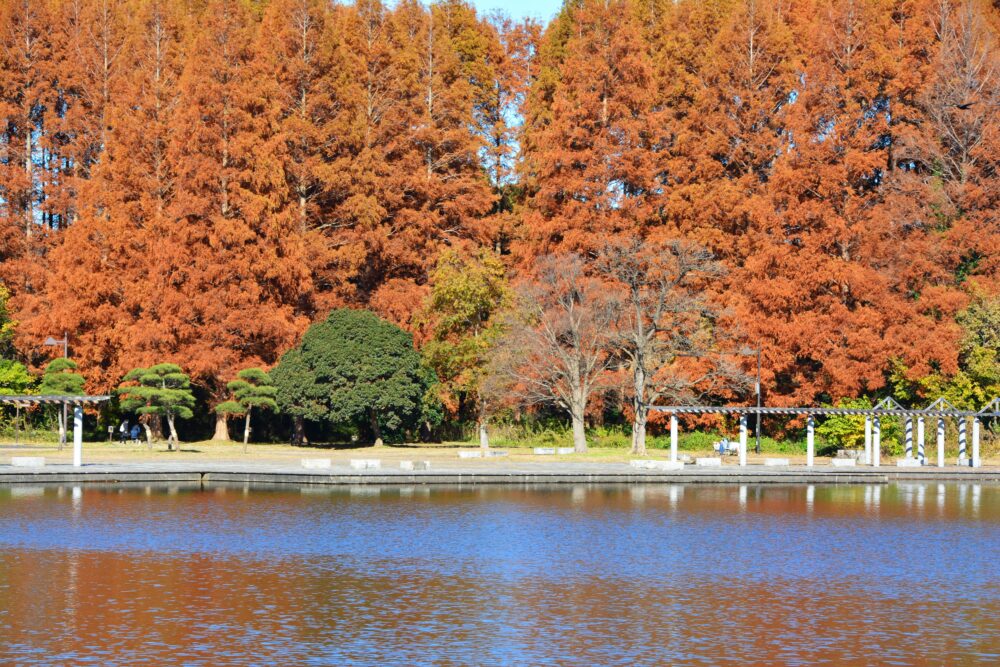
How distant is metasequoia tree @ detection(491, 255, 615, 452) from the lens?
59.5m

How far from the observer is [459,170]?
246 feet

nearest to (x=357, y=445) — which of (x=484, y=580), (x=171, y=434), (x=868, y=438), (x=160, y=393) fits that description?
(x=171, y=434)

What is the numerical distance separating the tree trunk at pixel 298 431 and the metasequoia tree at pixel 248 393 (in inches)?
137

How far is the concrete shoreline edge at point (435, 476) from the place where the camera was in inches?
1730

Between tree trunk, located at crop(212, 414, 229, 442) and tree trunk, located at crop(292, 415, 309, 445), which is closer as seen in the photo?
tree trunk, located at crop(292, 415, 309, 445)

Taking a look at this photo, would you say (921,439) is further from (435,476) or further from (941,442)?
(435,476)

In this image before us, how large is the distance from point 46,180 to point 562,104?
1085 inches

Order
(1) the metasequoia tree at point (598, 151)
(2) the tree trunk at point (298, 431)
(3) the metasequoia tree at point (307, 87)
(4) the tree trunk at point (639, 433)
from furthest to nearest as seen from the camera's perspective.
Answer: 1. (3) the metasequoia tree at point (307, 87)
2. (1) the metasequoia tree at point (598, 151)
3. (2) the tree trunk at point (298, 431)
4. (4) the tree trunk at point (639, 433)

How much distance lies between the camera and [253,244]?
210ft

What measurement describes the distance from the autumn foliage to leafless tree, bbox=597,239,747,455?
114cm

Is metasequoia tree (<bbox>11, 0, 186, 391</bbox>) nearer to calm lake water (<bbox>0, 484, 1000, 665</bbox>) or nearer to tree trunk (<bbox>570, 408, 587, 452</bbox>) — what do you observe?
tree trunk (<bbox>570, 408, 587, 452</bbox>)

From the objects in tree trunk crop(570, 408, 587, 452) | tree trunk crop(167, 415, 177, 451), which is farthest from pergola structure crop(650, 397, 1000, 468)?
tree trunk crop(167, 415, 177, 451)

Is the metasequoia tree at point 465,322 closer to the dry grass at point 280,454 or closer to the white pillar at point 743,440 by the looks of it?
the dry grass at point 280,454

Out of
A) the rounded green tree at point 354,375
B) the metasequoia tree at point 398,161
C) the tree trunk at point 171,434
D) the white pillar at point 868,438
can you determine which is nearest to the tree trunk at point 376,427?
the rounded green tree at point 354,375
